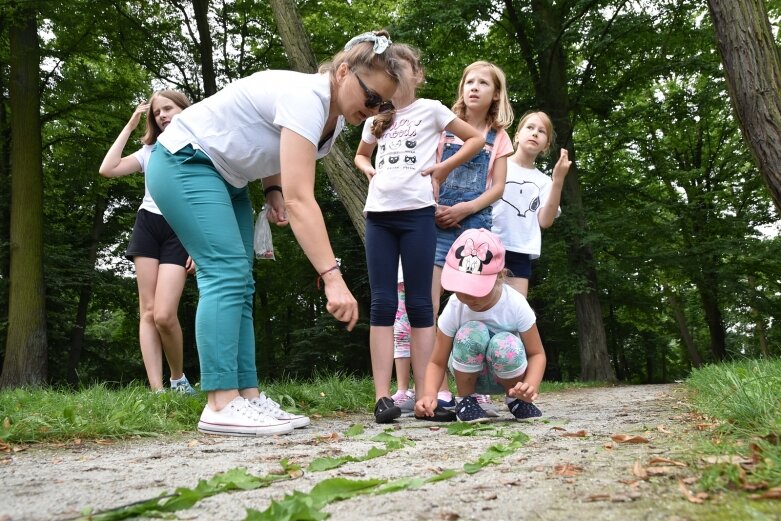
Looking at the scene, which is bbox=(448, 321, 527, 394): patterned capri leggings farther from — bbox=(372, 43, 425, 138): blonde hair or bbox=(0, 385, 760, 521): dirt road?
bbox=(372, 43, 425, 138): blonde hair

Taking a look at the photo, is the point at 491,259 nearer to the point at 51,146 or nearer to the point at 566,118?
the point at 566,118

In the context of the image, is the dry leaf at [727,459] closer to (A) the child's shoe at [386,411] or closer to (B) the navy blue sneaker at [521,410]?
(B) the navy blue sneaker at [521,410]

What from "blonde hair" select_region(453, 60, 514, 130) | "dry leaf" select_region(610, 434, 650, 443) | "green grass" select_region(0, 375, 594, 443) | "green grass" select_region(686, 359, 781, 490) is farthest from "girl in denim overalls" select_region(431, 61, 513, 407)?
"dry leaf" select_region(610, 434, 650, 443)

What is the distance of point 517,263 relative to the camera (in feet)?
14.7

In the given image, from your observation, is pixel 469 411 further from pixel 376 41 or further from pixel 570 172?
pixel 570 172

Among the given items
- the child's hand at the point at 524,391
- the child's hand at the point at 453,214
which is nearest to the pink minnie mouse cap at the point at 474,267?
the child's hand at the point at 524,391

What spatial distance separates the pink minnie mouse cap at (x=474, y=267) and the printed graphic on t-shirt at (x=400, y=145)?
25.0 inches

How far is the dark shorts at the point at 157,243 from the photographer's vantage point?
14.8 feet

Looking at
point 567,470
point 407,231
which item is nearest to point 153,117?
point 407,231

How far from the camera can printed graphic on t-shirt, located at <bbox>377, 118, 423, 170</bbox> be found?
3.82 m

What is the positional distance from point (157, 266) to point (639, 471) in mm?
3510

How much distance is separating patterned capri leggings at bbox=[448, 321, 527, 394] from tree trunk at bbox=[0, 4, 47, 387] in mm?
9268

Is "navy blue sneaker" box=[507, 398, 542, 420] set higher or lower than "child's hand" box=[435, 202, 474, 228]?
A: lower

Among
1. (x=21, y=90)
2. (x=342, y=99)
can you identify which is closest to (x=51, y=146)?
(x=21, y=90)
